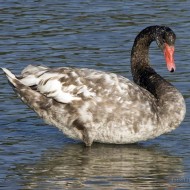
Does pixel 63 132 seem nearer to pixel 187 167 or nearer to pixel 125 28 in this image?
pixel 187 167

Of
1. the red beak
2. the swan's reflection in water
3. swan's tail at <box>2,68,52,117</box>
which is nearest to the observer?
the swan's reflection in water

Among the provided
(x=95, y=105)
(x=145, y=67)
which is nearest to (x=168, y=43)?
(x=145, y=67)

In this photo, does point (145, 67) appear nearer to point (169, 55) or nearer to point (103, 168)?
point (169, 55)

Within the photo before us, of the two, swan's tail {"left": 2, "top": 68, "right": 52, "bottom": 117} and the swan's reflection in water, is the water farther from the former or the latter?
swan's tail {"left": 2, "top": 68, "right": 52, "bottom": 117}

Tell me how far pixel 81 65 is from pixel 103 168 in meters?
4.43

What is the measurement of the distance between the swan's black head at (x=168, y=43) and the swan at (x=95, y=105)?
54 cm

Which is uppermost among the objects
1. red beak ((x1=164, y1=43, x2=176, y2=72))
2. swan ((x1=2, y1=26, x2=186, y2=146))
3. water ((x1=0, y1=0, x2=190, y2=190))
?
red beak ((x1=164, y1=43, x2=176, y2=72))

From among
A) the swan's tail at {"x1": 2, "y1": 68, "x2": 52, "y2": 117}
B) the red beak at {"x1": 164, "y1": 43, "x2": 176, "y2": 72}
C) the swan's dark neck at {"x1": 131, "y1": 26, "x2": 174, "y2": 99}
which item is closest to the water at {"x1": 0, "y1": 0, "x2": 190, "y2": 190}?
the swan's tail at {"x1": 2, "y1": 68, "x2": 52, "y2": 117}

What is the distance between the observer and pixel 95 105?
492 inches

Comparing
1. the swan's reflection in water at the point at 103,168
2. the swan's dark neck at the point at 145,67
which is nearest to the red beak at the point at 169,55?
the swan's dark neck at the point at 145,67

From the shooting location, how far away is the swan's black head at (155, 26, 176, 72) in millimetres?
13141

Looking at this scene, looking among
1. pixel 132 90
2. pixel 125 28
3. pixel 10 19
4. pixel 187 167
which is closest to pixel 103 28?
pixel 125 28

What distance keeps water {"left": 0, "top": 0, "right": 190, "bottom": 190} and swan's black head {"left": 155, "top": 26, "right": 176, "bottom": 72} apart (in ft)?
2.88

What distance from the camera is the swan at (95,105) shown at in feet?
41.1
